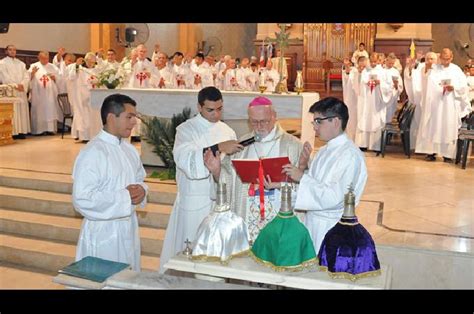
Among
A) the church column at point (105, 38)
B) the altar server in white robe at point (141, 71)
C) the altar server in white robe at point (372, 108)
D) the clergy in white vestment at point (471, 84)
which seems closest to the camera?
the altar server in white robe at point (141, 71)

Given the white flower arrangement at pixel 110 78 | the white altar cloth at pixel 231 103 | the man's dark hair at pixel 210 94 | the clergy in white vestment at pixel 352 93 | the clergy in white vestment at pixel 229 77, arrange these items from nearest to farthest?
1. the man's dark hair at pixel 210 94
2. the white altar cloth at pixel 231 103
3. the white flower arrangement at pixel 110 78
4. the clergy in white vestment at pixel 352 93
5. the clergy in white vestment at pixel 229 77

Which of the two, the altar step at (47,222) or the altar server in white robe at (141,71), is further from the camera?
the altar server in white robe at (141,71)

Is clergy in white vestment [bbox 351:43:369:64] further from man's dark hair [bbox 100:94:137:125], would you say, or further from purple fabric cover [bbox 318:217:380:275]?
purple fabric cover [bbox 318:217:380:275]

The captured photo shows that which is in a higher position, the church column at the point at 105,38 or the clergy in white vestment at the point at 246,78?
the church column at the point at 105,38

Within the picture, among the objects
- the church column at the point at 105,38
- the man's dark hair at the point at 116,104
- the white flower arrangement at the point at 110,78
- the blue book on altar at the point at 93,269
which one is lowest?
the blue book on altar at the point at 93,269

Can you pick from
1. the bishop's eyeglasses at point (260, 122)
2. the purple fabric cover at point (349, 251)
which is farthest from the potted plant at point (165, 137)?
the purple fabric cover at point (349, 251)

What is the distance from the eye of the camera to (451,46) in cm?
1969

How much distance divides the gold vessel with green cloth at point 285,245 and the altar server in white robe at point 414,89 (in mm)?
9719

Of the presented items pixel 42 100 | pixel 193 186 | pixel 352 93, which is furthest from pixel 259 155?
pixel 42 100

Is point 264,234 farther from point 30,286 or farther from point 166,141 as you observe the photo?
point 166,141

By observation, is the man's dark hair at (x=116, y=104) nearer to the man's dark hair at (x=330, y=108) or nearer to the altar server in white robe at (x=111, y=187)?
the altar server in white robe at (x=111, y=187)

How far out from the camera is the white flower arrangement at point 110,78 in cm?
884

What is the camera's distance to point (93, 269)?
8.21 feet
